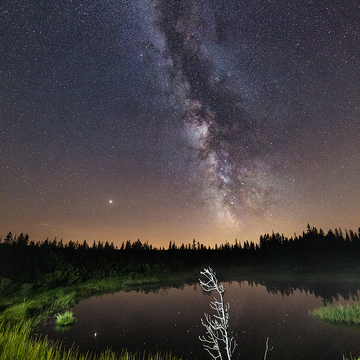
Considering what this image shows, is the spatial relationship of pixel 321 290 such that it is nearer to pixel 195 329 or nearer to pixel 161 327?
pixel 195 329

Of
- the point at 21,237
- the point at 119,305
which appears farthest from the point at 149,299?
the point at 21,237

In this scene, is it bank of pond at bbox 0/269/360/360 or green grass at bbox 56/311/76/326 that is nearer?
bank of pond at bbox 0/269/360/360

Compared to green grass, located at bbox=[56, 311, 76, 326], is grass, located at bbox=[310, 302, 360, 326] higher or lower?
higher

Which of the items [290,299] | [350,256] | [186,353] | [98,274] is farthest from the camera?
[350,256]

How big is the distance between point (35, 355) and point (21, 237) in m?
103

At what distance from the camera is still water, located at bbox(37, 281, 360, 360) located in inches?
568

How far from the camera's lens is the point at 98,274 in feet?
156

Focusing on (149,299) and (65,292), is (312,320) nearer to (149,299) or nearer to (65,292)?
(149,299)

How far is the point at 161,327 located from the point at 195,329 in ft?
9.38

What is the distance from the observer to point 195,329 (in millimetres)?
18688

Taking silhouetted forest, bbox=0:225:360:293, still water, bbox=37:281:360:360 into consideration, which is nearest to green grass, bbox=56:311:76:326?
still water, bbox=37:281:360:360

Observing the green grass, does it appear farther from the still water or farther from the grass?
the grass

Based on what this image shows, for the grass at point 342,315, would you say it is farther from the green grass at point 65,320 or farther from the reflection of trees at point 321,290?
the green grass at point 65,320

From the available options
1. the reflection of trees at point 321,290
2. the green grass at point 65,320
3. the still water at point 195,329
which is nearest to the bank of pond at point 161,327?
the still water at point 195,329
